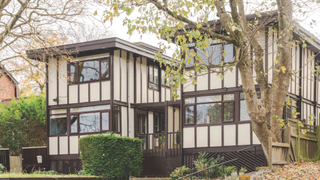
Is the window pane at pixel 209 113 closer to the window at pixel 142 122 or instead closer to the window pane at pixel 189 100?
the window pane at pixel 189 100

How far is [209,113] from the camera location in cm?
1847

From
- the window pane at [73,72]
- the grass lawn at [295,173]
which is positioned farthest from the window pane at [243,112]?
the window pane at [73,72]

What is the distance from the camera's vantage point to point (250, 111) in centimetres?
1197

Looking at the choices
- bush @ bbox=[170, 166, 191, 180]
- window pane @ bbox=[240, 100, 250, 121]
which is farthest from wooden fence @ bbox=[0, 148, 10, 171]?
window pane @ bbox=[240, 100, 250, 121]

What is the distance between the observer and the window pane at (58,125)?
70.0ft

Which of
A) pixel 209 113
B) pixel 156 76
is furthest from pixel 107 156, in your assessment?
pixel 156 76

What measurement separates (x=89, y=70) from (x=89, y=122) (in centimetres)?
277

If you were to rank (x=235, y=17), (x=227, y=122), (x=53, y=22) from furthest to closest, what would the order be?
(x=227, y=122) → (x=53, y=22) → (x=235, y=17)

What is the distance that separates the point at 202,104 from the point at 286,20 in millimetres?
7097

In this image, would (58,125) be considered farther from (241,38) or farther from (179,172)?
(241,38)

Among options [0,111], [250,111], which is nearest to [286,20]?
[250,111]

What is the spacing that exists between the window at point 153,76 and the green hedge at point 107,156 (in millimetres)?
6987

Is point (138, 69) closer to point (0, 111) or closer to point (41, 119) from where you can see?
point (41, 119)

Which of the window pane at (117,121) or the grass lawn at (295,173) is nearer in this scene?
the grass lawn at (295,173)
